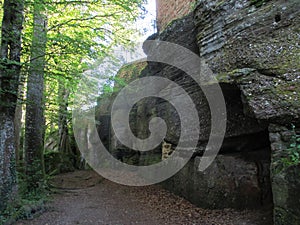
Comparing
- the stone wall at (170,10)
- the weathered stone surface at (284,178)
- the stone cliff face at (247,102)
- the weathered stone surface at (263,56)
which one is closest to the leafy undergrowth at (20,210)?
the stone cliff face at (247,102)

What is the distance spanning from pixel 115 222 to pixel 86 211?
1.03 meters

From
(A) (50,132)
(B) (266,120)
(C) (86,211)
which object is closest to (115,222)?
(C) (86,211)

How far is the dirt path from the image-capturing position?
447 cm

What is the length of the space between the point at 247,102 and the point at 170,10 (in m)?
5.87

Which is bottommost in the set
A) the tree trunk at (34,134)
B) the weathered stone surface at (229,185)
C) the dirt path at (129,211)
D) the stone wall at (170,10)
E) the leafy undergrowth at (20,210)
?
the dirt path at (129,211)

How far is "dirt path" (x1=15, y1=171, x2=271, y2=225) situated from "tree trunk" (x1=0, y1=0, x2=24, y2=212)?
879 mm

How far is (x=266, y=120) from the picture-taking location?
144 inches

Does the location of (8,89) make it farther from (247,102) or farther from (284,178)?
(284,178)

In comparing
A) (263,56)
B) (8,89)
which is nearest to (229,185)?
(263,56)

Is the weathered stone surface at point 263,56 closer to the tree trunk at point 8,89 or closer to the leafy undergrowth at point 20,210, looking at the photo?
the tree trunk at point 8,89

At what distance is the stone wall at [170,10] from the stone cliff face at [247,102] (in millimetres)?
→ 972

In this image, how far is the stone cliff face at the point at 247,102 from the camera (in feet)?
11.3

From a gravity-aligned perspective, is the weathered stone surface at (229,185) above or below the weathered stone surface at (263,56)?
below

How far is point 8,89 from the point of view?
4281 mm
